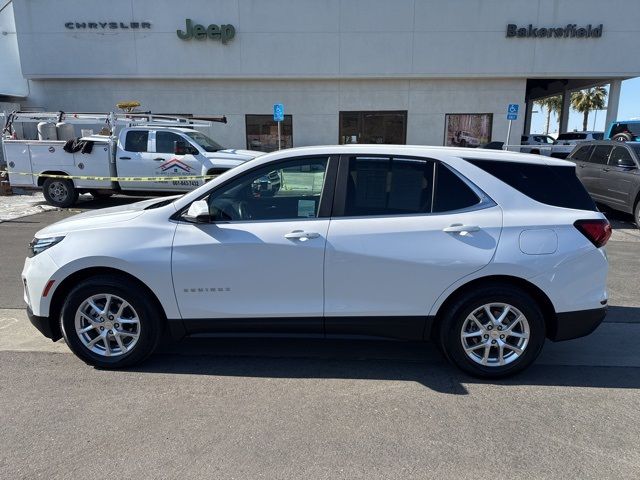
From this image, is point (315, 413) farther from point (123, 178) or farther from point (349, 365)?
point (123, 178)

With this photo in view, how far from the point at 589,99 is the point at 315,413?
62094mm

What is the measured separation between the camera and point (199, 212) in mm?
3320

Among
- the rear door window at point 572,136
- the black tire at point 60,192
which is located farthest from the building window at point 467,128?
the black tire at point 60,192

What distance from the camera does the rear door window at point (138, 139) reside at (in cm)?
1166

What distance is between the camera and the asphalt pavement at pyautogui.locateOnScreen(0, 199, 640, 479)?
2588 millimetres

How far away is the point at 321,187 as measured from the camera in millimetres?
3496

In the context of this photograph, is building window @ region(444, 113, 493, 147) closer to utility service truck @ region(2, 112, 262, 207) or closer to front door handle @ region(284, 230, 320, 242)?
utility service truck @ region(2, 112, 262, 207)

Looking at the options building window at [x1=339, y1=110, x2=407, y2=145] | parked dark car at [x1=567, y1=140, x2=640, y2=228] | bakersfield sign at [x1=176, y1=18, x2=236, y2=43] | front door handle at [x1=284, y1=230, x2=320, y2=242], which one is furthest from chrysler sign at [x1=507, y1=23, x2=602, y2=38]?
front door handle at [x1=284, y1=230, x2=320, y2=242]

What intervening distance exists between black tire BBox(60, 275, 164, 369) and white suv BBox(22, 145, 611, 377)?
1 cm

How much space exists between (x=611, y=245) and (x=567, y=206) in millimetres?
5840

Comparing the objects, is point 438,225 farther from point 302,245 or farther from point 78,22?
point 78,22

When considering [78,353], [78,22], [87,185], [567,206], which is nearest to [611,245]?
[567,206]

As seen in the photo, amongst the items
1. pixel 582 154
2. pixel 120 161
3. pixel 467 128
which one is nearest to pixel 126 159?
pixel 120 161

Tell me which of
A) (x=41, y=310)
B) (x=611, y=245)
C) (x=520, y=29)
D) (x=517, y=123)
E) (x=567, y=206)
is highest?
(x=520, y=29)
